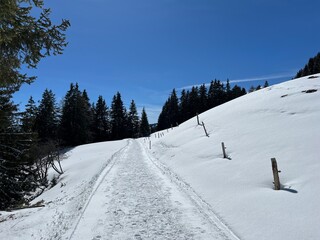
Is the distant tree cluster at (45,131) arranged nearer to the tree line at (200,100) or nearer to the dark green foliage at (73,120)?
the dark green foliage at (73,120)

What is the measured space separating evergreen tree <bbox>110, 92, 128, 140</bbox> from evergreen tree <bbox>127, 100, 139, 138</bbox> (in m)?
3.61

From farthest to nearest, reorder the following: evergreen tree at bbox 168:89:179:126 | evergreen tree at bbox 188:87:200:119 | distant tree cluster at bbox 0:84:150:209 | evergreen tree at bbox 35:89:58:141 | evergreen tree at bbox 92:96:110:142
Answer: evergreen tree at bbox 168:89:179:126
evergreen tree at bbox 188:87:200:119
evergreen tree at bbox 92:96:110:142
evergreen tree at bbox 35:89:58:141
distant tree cluster at bbox 0:84:150:209

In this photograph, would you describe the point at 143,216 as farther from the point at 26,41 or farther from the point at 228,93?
the point at 228,93

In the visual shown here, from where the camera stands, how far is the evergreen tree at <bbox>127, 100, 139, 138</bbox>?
8244 cm

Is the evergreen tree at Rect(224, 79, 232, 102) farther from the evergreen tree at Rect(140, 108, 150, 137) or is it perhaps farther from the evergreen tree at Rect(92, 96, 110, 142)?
the evergreen tree at Rect(92, 96, 110, 142)

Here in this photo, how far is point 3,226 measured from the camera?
9.40 meters

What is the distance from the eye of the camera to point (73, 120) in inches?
2245

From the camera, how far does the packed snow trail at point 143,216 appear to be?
23.2ft

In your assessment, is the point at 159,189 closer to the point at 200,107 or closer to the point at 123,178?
the point at 123,178

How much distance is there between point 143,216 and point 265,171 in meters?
6.20

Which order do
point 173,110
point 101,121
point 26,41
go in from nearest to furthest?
point 26,41 → point 101,121 → point 173,110

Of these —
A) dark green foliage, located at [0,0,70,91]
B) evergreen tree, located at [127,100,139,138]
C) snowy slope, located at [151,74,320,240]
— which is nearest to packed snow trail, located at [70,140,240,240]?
snowy slope, located at [151,74,320,240]

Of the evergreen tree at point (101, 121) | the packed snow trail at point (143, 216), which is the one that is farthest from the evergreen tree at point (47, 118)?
the packed snow trail at point (143, 216)

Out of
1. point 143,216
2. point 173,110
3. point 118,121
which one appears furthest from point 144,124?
point 143,216
